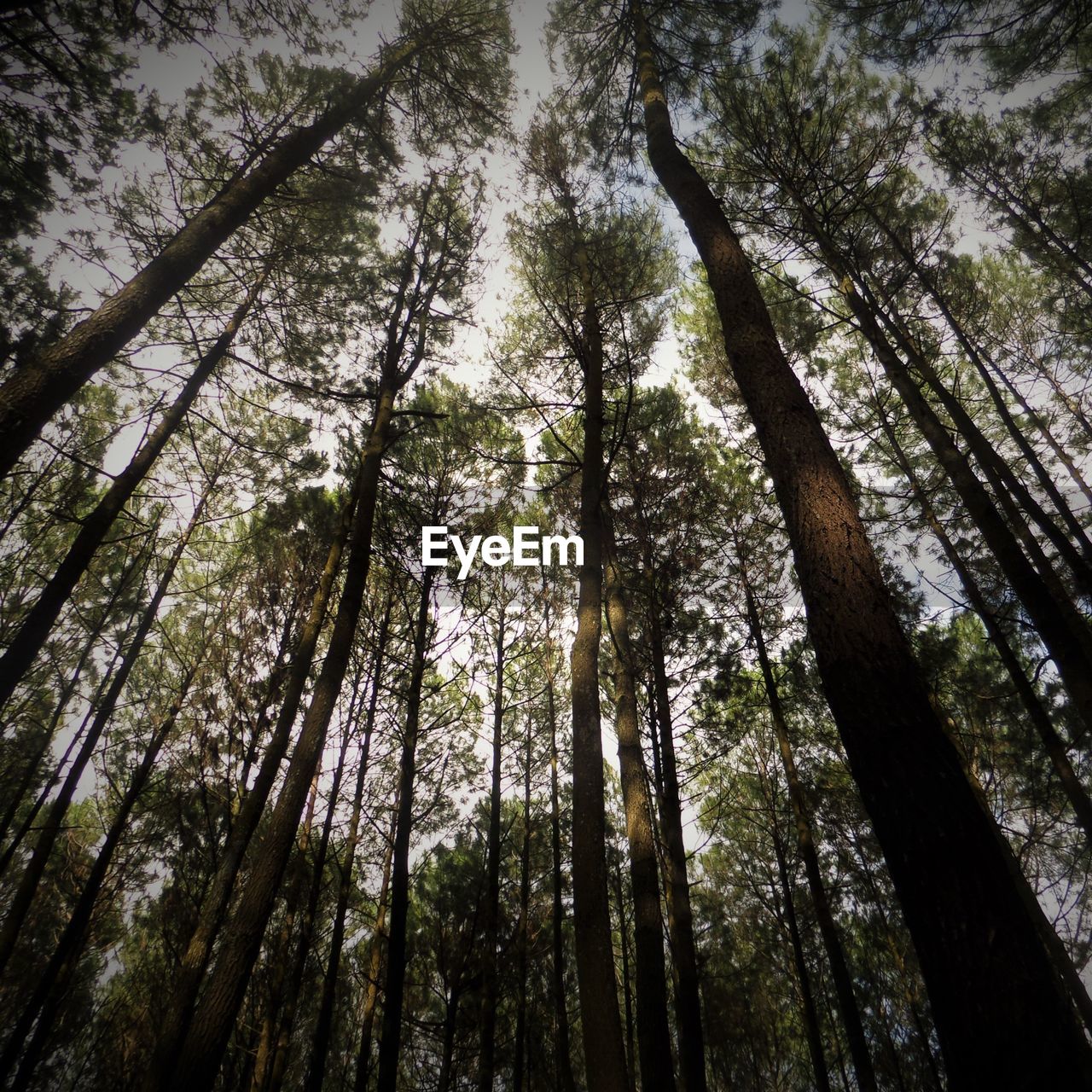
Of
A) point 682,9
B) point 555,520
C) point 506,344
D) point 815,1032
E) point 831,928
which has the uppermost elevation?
point 682,9

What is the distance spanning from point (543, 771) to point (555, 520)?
232 inches

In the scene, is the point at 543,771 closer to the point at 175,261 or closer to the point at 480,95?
the point at 175,261

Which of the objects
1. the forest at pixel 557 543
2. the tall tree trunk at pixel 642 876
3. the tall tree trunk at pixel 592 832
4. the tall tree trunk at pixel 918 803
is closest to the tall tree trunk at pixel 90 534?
the forest at pixel 557 543

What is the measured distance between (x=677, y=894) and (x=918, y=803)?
17.4 ft

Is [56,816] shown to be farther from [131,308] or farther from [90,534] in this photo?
[131,308]

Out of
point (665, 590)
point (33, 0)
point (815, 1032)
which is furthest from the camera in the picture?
point (665, 590)

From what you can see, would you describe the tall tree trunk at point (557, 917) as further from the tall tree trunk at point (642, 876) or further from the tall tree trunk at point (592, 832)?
the tall tree trunk at point (592, 832)

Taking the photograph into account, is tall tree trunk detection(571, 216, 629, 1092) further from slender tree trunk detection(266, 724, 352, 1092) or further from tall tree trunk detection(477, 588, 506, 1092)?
slender tree trunk detection(266, 724, 352, 1092)

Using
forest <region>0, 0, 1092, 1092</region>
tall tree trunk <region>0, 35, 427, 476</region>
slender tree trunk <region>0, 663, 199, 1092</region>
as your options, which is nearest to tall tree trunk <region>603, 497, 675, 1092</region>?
forest <region>0, 0, 1092, 1092</region>

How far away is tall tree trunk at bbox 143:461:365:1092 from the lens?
3.49m

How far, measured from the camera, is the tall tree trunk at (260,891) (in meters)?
3.10

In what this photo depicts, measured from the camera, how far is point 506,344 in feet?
26.7

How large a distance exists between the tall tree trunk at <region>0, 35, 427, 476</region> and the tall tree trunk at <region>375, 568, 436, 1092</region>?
4.07m

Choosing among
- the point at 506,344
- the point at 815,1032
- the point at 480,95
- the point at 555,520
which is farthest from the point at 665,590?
the point at 480,95
